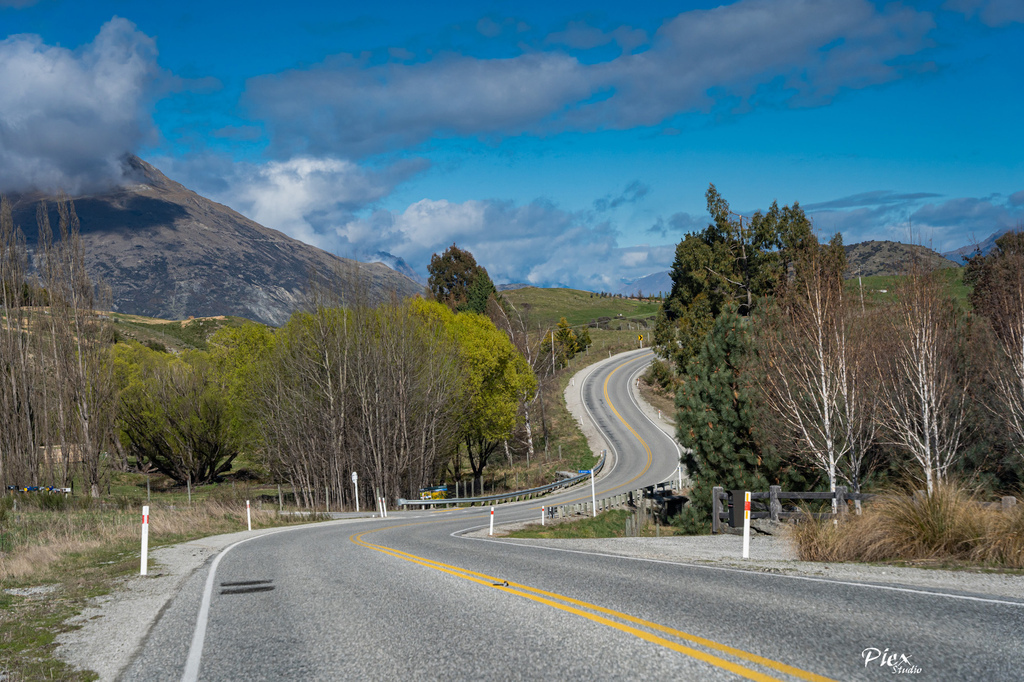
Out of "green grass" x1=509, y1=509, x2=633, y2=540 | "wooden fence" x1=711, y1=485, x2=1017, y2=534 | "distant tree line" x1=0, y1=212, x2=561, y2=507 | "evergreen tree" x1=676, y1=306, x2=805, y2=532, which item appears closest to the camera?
"wooden fence" x1=711, y1=485, x2=1017, y2=534

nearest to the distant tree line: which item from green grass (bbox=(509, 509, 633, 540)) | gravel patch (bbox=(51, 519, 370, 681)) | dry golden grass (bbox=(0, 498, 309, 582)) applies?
dry golden grass (bbox=(0, 498, 309, 582))

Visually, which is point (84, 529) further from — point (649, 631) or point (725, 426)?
point (725, 426)

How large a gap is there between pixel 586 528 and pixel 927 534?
2099 cm

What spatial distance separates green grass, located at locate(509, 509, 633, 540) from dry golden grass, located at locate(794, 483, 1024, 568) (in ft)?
48.8

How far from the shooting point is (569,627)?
22.1 feet

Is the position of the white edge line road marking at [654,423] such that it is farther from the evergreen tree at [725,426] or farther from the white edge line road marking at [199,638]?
the white edge line road marking at [199,638]

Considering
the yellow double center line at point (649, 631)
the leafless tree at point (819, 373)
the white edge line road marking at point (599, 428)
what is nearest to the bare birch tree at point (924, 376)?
the leafless tree at point (819, 373)

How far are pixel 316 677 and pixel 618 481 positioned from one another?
147ft

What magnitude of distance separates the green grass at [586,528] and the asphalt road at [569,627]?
1522cm

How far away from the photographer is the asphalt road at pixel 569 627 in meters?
5.30

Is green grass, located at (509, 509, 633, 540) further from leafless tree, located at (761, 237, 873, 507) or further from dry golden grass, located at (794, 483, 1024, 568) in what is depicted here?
dry golden grass, located at (794, 483, 1024, 568)

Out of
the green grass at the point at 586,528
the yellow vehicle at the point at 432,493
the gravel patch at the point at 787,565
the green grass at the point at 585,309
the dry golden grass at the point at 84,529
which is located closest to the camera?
the gravel patch at the point at 787,565

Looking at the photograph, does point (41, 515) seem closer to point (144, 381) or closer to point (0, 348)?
point (0, 348)

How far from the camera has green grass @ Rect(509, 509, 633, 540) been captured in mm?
26908
